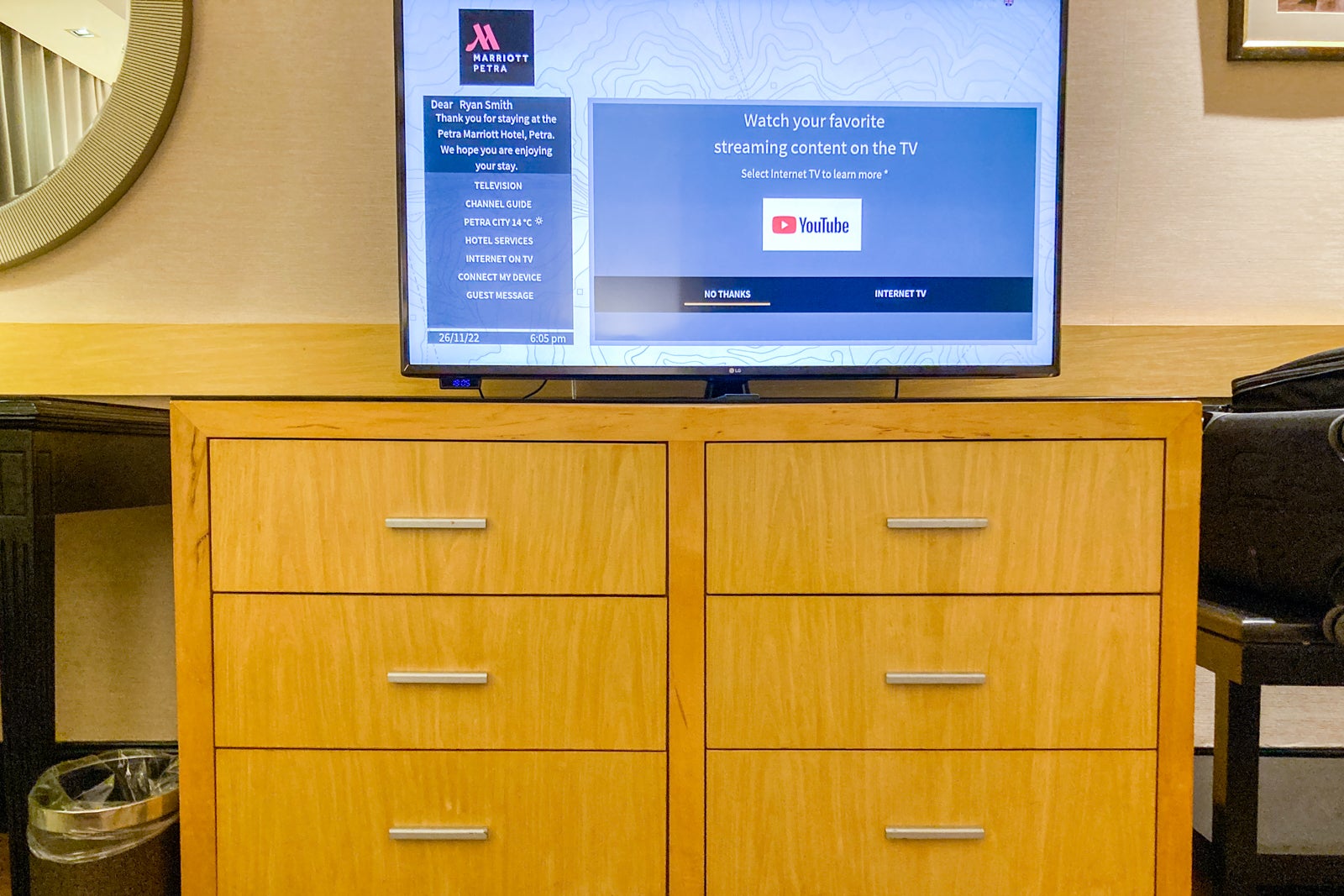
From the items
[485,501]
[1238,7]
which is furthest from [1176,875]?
[1238,7]

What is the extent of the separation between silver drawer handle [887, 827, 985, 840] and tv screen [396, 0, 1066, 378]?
59cm

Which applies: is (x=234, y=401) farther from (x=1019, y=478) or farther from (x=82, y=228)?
(x=1019, y=478)

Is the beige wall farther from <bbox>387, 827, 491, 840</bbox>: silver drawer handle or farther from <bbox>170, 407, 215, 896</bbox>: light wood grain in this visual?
<bbox>387, 827, 491, 840</bbox>: silver drawer handle

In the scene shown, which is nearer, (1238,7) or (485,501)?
(485,501)

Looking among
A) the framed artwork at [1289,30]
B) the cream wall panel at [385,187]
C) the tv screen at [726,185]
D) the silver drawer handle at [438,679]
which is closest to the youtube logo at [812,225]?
the tv screen at [726,185]

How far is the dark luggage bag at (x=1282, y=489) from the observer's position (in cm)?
77

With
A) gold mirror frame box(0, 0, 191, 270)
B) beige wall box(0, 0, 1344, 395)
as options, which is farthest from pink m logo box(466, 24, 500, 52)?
gold mirror frame box(0, 0, 191, 270)

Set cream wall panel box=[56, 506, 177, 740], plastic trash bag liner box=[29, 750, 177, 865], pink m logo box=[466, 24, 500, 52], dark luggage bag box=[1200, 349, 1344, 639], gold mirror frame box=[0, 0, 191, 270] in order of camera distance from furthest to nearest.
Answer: cream wall panel box=[56, 506, 177, 740] < gold mirror frame box=[0, 0, 191, 270] < pink m logo box=[466, 24, 500, 52] < plastic trash bag liner box=[29, 750, 177, 865] < dark luggage bag box=[1200, 349, 1344, 639]

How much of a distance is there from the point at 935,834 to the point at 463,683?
58 centimetres

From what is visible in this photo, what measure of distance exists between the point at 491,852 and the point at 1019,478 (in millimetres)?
760

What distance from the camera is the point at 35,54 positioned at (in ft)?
3.99

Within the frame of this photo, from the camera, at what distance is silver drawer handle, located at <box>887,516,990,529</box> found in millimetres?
833

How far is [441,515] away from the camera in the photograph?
0.84 m

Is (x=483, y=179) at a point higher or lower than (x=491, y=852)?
higher
